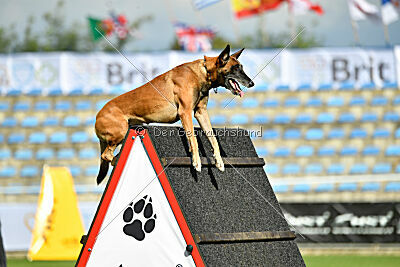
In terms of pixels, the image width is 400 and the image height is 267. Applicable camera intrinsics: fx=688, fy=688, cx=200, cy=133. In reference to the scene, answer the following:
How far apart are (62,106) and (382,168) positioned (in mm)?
9605

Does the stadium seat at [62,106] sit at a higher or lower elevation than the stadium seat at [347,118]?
higher

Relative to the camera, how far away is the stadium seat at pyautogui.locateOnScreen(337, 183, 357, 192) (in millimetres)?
18250

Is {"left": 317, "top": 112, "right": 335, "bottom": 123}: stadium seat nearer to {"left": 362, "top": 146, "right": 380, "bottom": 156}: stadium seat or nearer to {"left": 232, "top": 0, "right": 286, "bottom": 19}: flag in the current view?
{"left": 362, "top": 146, "right": 380, "bottom": 156}: stadium seat

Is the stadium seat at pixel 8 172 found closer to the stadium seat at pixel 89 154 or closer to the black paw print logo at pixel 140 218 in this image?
the stadium seat at pixel 89 154

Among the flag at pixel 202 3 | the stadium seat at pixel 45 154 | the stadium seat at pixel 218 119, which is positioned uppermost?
the flag at pixel 202 3

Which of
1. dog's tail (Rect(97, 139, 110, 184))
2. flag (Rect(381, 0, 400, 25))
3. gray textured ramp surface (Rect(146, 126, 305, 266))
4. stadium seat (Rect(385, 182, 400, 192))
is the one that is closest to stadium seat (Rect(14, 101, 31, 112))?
stadium seat (Rect(385, 182, 400, 192))

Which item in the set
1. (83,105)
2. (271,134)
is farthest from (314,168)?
(83,105)

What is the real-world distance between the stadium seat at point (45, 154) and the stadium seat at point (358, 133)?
881cm

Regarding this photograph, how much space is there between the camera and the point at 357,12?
22.4m

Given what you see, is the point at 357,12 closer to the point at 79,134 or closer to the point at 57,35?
the point at 79,134

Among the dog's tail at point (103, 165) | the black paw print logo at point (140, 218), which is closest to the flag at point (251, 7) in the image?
the dog's tail at point (103, 165)

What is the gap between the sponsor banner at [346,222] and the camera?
13.8 metres

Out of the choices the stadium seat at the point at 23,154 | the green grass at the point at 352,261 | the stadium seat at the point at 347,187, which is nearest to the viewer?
the green grass at the point at 352,261

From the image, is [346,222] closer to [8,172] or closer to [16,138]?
[8,172]
